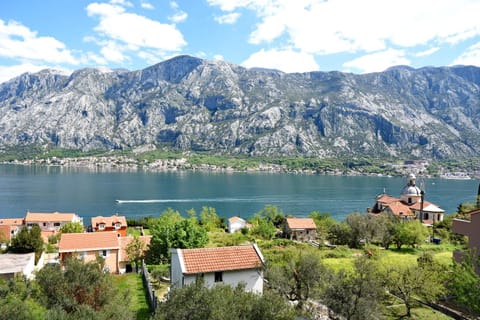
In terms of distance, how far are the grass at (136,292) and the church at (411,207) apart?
161ft

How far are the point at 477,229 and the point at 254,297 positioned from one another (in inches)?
606

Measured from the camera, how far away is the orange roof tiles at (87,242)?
3066 centimetres

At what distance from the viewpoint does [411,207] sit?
6800 centimetres

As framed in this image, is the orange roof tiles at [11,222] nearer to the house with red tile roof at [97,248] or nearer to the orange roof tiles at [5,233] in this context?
the orange roof tiles at [5,233]

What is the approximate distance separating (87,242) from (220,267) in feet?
55.0

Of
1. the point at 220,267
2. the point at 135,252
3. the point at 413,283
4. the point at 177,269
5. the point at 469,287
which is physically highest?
the point at 469,287

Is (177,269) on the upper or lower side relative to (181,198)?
→ upper

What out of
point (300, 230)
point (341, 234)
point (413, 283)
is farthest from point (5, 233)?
point (413, 283)

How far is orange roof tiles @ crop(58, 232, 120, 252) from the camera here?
3066 cm

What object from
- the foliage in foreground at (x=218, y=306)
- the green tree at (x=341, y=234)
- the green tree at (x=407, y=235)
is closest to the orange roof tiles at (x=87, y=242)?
the foliage in foreground at (x=218, y=306)

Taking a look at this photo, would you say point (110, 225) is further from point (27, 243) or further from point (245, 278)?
point (245, 278)

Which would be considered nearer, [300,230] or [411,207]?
[300,230]

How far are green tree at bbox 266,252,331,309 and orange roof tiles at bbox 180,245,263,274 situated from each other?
1.21 metres

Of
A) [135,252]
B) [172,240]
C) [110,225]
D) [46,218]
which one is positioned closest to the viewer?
[172,240]
